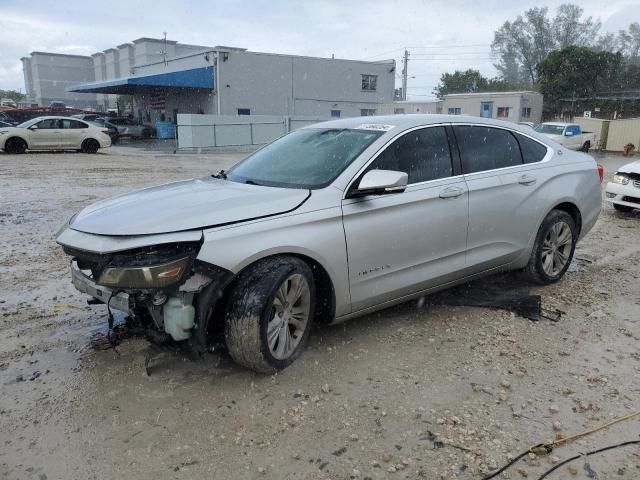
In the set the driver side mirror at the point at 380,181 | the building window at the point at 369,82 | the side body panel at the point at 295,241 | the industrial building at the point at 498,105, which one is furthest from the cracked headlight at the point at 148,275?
the building window at the point at 369,82

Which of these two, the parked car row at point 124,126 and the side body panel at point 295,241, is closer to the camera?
the side body panel at point 295,241

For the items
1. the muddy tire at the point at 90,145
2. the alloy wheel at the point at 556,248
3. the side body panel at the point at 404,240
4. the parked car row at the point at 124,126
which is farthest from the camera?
the parked car row at the point at 124,126

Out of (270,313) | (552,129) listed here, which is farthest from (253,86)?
(270,313)

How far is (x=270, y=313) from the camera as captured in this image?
3428mm

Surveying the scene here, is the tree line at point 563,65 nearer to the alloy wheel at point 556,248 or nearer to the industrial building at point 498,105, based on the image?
the industrial building at point 498,105

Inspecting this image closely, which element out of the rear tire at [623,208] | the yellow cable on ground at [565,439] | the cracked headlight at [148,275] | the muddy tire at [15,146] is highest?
the cracked headlight at [148,275]

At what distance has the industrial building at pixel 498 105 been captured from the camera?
130 ft

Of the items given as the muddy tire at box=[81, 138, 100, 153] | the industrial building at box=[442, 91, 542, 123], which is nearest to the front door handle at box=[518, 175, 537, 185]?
the muddy tire at box=[81, 138, 100, 153]

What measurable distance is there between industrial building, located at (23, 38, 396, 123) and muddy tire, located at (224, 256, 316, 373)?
3176 cm

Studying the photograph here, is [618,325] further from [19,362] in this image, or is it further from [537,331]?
[19,362]

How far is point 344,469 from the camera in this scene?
2748mm

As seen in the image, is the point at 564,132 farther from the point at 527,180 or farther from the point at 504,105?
the point at 527,180

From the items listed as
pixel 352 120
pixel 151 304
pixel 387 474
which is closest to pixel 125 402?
pixel 151 304

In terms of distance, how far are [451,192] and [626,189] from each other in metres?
6.69
